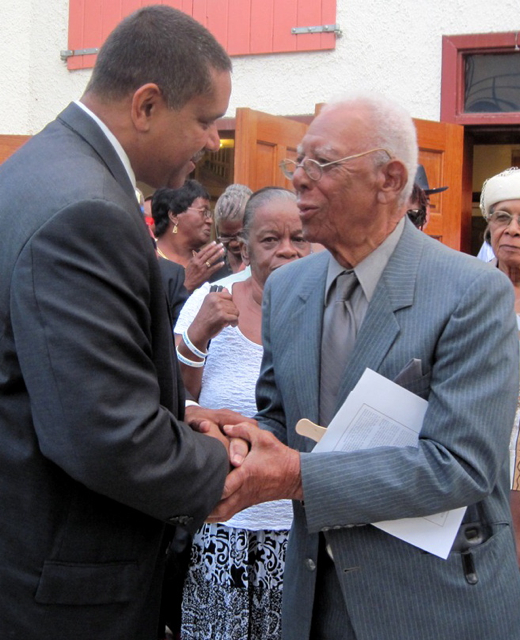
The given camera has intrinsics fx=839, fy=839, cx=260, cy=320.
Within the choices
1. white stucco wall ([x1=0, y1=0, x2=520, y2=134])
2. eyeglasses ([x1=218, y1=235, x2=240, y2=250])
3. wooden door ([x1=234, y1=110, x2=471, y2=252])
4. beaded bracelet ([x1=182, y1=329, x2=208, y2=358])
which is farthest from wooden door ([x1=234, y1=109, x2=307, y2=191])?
beaded bracelet ([x1=182, y1=329, x2=208, y2=358])

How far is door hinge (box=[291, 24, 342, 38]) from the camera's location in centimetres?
702

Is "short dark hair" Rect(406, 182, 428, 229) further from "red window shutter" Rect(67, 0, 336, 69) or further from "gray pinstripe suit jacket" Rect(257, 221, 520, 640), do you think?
"red window shutter" Rect(67, 0, 336, 69)

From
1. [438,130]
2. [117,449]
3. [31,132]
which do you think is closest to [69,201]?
[117,449]

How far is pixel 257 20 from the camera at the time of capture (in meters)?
7.31

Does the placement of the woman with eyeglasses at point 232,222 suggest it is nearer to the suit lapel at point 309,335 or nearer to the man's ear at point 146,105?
the suit lapel at point 309,335

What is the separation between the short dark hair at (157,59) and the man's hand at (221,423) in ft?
2.80

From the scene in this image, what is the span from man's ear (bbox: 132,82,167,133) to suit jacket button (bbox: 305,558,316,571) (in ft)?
3.78

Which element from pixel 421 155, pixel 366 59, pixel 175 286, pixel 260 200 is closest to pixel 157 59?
pixel 260 200

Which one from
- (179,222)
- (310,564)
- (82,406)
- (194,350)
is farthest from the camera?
(179,222)

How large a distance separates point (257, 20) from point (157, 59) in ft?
18.9

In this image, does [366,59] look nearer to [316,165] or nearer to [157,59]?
[316,165]

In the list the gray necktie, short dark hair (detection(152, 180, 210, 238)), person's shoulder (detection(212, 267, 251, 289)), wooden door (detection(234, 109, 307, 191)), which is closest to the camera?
the gray necktie

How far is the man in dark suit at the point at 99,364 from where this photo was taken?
1.63 metres

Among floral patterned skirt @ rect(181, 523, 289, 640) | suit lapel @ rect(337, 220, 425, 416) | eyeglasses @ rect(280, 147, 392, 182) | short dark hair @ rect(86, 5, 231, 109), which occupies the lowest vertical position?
floral patterned skirt @ rect(181, 523, 289, 640)
